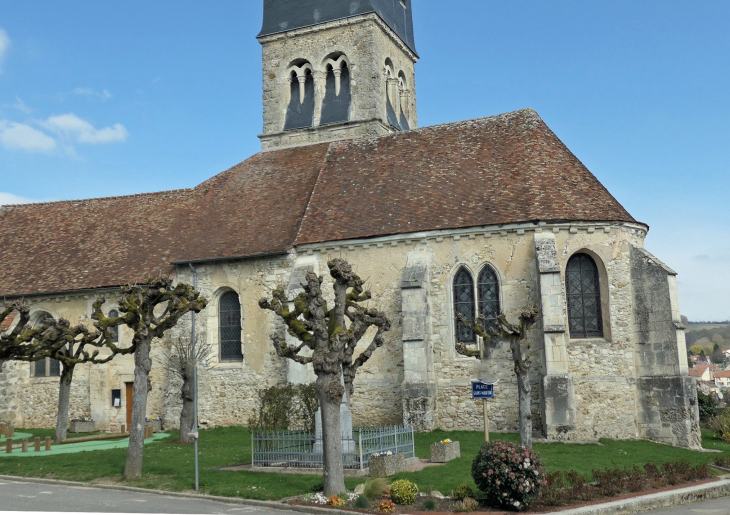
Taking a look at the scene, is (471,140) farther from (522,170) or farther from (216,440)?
(216,440)

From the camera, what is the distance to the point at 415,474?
1480 cm

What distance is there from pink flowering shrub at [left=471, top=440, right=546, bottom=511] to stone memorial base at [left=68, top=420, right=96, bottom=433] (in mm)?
17193

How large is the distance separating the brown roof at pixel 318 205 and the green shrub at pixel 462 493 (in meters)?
10.7

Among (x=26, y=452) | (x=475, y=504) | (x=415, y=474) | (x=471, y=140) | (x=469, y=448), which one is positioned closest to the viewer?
(x=475, y=504)

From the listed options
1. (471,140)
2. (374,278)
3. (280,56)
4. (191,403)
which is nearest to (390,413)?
(374,278)

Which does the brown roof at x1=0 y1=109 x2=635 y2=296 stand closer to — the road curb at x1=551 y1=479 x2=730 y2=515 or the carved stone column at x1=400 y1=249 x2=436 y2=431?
the carved stone column at x1=400 y1=249 x2=436 y2=431

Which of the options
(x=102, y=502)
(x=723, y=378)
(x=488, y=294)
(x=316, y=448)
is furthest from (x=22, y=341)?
(x=723, y=378)

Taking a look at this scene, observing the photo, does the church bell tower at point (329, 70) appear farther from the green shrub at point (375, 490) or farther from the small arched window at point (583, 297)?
the green shrub at point (375, 490)

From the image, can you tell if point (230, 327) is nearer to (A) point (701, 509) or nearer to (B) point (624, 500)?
(B) point (624, 500)

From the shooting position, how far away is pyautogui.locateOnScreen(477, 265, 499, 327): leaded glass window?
22.4 meters

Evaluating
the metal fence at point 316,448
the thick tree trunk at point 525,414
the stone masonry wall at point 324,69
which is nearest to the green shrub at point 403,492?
the metal fence at point 316,448

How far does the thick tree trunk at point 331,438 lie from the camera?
13117mm

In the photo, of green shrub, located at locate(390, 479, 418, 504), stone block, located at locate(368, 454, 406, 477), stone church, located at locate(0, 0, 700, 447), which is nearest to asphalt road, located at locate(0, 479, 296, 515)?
green shrub, located at locate(390, 479, 418, 504)

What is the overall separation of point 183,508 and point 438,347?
446 inches
